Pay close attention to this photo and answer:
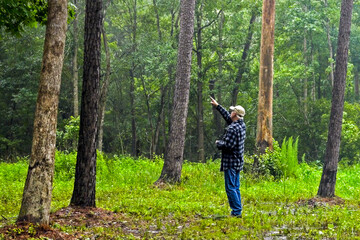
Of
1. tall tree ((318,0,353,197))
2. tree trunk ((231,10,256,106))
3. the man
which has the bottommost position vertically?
the man

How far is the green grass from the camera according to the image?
7633 mm

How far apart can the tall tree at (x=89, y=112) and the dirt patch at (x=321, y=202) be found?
5535 mm

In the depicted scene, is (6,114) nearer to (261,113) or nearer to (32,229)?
(261,113)

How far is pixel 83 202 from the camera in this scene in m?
8.46

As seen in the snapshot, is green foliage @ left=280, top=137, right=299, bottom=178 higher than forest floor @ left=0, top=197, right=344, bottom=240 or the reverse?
higher

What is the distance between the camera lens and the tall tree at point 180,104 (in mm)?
13594

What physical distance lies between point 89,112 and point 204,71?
2455cm

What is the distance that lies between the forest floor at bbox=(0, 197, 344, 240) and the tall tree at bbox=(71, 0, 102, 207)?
0.39 meters

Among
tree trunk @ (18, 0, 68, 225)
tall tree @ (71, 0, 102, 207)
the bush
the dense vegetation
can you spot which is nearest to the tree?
tall tree @ (71, 0, 102, 207)

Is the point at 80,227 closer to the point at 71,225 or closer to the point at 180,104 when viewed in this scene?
the point at 71,225

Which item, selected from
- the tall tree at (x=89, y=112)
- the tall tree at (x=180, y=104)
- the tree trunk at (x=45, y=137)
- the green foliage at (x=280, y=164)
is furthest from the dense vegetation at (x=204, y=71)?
the tree trunk at (x=45, y=137)

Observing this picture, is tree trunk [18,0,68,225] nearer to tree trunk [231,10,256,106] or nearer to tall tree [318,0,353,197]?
tall tree [318,0,353,197]

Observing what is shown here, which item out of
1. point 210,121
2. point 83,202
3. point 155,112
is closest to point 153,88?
point 155,112

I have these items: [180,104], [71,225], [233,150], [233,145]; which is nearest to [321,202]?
[233,150]
